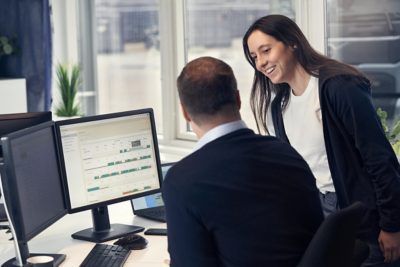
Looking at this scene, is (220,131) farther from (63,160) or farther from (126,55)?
(126,55)

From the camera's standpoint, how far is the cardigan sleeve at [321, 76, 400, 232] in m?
2.10

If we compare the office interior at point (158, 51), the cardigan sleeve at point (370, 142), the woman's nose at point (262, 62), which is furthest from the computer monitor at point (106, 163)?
the cardigan sleeve at point (370, 142)

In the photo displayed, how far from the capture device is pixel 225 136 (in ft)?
5.22

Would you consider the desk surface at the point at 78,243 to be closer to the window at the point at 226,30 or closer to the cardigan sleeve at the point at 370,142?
the cardigan sleeve at the point at 370,142

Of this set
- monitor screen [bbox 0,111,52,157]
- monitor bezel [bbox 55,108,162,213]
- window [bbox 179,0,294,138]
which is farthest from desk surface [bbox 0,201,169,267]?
window [bbox 179,0,294,138]

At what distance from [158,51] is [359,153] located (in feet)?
8.11

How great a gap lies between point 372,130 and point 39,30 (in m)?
3.03

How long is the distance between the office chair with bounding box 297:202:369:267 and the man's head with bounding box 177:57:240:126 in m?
0.35

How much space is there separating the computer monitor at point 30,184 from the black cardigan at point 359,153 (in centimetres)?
95

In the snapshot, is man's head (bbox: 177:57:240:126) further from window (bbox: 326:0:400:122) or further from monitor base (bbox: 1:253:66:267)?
window (bbox: 326:0:400:122)

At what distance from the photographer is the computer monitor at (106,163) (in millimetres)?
2346

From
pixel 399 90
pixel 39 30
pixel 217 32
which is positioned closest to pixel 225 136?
pixel 399 90

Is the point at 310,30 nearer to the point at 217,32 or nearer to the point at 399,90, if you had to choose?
the point at 399,90

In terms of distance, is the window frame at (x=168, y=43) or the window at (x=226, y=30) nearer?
the window frame at (x=168, y=43)
